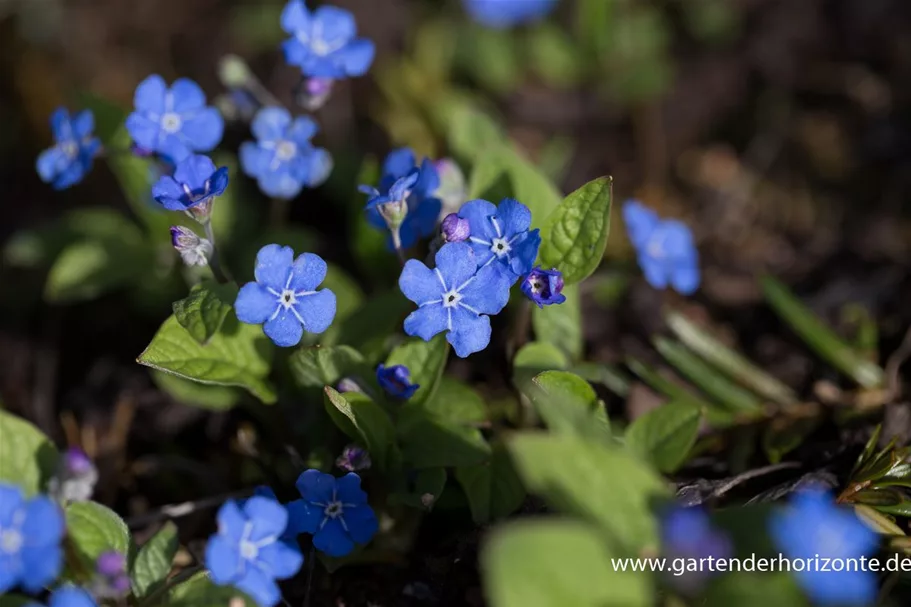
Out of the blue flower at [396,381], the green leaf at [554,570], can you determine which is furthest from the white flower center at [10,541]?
the green leaf at [554,570]

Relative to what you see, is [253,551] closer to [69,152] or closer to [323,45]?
[69,152]

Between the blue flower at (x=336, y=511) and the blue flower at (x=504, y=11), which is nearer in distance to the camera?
the blue flower at (x=336, y=511)

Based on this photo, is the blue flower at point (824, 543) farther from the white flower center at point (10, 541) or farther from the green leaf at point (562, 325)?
the white flower center at point (10, 541)

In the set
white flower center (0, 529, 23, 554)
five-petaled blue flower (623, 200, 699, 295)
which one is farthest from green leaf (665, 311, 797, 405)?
white flower center (0, 529, 23, 554)

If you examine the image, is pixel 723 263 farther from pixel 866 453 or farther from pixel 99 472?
pixel 99 472

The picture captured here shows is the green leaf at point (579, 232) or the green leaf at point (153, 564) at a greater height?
the green leaf at point (579, 232)

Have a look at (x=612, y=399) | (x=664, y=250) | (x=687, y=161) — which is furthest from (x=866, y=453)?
(x=687, y=161)

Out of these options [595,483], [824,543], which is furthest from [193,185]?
[824,543]
